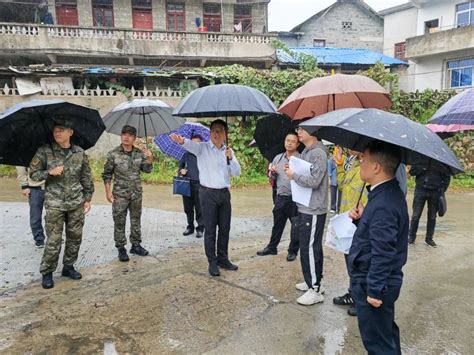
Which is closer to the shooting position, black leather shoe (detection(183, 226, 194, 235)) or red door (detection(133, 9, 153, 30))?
black leather shoe (detection(183, 226, 194, 235))

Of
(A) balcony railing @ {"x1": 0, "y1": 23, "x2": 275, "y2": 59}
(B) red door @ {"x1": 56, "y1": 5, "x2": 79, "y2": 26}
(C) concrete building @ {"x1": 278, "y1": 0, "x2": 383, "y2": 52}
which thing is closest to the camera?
(A) balcony railing @ {"x1": 0, "y1": 23, "x2": 275, "y2": 59}

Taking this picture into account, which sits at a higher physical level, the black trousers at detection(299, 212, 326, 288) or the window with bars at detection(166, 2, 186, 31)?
the window with bars at detection(166, 2, 186, 31)

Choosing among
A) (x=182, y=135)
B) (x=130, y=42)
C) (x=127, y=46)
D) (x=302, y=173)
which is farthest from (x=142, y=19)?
(x=302, y=173)

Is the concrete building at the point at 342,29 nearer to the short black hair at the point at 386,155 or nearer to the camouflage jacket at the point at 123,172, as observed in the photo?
the camouflage jacket at the point at 123,172

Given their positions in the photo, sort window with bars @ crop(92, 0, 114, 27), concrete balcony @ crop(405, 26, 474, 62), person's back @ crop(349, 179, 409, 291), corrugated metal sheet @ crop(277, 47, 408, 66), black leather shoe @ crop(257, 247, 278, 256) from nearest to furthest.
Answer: person's back @ crop(349, 179, 409, 291)
black leather shoe @ crop(257, 247, 278, 256)
window with bars @ crop(92, 0, 114, 27)
concrete balcony @ crop(405, 26, 474, 62)
corrugated metal sheet @ crop(277, 47, 408, 66)

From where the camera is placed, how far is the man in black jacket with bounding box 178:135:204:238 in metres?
6.06

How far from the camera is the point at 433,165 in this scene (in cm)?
250

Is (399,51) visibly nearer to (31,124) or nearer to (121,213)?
(121,213)

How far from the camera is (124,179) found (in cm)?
482

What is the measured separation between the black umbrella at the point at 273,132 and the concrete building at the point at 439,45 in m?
18.2

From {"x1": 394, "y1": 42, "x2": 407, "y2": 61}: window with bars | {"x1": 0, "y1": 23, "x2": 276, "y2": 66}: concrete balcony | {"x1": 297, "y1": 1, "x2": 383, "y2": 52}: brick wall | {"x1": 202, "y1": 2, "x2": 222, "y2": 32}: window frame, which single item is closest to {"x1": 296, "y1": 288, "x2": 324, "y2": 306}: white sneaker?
{"x1": 0, "y1": 23, "x2": 276, "y2": 66}: concrete balcony

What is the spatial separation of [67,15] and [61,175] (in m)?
17.3

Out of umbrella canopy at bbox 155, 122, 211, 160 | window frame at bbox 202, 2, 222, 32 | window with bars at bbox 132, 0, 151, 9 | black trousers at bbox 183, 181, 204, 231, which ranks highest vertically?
window with bars at bbox 132, 0, 151, 9

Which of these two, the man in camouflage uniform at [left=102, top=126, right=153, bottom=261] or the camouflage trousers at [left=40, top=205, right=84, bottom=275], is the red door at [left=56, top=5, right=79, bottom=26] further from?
the camouflage trousers at [left=40, top=205, right=84, bottom=275]
